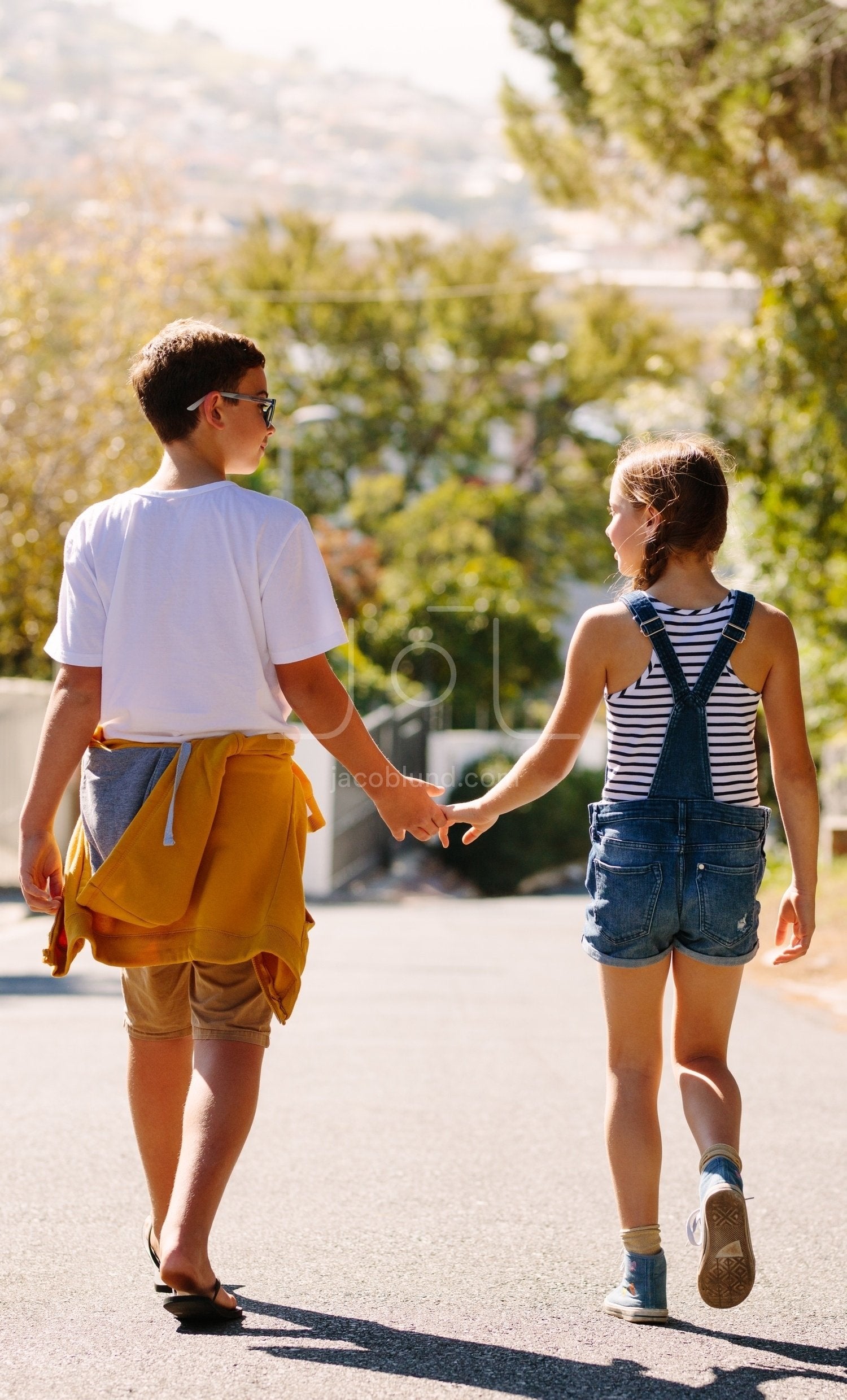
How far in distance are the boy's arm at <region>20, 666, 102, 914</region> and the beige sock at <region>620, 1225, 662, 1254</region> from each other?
4.35ft

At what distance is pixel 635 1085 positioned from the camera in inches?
126

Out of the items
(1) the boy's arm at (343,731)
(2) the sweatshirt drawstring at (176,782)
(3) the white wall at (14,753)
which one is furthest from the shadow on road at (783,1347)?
(3) the white wall at (14,753)

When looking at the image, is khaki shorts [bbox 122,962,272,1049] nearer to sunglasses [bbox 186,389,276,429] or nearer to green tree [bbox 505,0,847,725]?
sunglasses [bbox 186,389,276,429]

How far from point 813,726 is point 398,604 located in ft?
49.7

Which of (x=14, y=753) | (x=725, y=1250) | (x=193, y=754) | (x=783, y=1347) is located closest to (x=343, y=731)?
(x=193, y=754)

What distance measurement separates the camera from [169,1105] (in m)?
3.28

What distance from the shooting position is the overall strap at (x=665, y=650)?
124 inches

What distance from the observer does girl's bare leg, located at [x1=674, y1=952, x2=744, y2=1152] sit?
10.2ft

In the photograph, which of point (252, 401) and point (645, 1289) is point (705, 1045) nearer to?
point (645, 1289)

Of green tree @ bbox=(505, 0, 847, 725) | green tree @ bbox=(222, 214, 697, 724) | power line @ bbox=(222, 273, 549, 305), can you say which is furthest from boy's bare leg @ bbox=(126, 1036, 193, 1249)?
power line @ bbox=(222, 273, 549, 305)

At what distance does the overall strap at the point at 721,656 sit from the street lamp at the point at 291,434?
13322mm

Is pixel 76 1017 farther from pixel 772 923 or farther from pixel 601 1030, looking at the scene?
pixel 772 923

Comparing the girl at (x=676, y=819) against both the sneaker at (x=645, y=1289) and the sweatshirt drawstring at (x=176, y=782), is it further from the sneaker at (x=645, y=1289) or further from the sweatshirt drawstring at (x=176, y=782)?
the sweatshirt drawstring at (x=176, y=782)

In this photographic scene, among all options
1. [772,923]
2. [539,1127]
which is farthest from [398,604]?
[539,1127]
